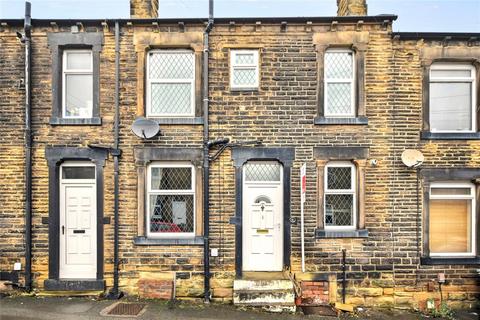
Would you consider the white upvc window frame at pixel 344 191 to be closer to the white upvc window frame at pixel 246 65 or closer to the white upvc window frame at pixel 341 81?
the white upvc window frame at pixel 341 81

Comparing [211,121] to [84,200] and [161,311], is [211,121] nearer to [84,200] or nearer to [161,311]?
[84,200]

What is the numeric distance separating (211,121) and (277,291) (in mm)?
3973

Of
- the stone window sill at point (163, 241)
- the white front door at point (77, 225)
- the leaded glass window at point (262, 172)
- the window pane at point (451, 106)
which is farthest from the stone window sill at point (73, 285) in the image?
the window pane at point (451, 106)

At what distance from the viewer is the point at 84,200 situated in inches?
316

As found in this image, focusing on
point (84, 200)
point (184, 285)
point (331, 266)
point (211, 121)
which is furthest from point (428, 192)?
point (84, 200)

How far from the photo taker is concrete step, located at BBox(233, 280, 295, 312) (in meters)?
7.13

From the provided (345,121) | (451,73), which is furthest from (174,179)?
(451,73)

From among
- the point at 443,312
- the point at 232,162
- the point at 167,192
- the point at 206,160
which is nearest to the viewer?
the point at 443,312

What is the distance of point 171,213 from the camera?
8.00 metres

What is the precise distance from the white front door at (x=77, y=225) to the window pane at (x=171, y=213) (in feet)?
4.59

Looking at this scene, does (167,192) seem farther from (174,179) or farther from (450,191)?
(450,191)

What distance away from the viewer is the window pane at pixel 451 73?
319 inches

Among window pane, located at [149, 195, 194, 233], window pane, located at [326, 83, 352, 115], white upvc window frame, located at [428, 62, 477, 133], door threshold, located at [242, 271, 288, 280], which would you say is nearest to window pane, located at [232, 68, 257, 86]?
window pane, located at [326, 83, 352, 115]

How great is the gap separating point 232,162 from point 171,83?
236 centimetres
